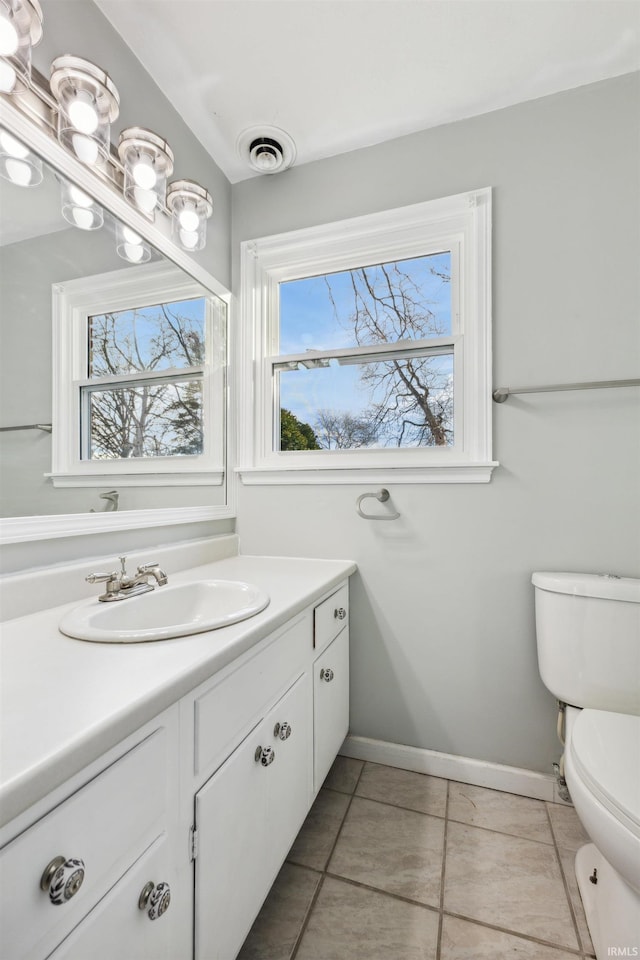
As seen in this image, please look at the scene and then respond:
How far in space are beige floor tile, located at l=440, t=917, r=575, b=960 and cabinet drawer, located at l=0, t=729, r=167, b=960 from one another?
0.87m

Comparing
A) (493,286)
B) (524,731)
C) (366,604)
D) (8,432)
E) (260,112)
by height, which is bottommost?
(524,731)

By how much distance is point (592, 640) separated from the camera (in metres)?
1.27

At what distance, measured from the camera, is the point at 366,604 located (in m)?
1.67

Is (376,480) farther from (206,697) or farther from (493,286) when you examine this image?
(206,697)

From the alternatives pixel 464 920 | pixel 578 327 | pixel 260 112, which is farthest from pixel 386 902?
pixel 260 112

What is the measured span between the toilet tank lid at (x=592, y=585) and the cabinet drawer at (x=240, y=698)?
0.81 metres

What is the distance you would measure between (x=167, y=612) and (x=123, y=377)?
2.40 ft

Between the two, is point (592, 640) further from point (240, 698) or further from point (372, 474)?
point (240, 698)

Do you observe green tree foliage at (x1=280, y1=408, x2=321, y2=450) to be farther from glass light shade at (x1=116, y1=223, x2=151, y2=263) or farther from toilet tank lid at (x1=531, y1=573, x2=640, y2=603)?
toilet tank lid at (x1=531, y1=573, x2=640, y2=603)

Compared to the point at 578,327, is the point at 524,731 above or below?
below

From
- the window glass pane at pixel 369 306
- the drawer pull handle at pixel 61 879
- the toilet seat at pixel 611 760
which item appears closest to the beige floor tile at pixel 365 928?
the toilet seat at pixel 611 760

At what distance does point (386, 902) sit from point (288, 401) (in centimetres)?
166

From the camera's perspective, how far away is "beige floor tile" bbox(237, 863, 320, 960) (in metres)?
0.98

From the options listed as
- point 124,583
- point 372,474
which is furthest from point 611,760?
point 124,583
